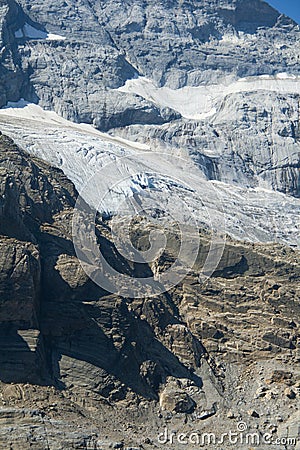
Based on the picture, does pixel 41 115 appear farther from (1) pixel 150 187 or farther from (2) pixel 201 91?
(1) pixel 150 187

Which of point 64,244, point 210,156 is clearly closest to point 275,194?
point 210,156

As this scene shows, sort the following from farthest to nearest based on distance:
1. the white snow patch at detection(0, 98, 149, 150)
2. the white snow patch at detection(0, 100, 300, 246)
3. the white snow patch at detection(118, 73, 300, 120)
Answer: the white snow patch at detection(118, 73, 300, 120), the white snow patch at detection(0, 98, 149, 150), the white snow patch at detection(0, 100, 300, 246)

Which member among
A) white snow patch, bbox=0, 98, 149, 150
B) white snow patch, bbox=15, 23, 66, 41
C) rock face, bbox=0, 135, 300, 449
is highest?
white snow patch, bbox=15, 23, 66, 41

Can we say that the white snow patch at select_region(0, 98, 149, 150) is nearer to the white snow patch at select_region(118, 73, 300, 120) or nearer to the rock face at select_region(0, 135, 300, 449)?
the white snow patch at select_region(118, 73, 300, 120)

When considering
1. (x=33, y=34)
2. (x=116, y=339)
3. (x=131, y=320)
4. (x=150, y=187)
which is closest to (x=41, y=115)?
(x=33, y=34)

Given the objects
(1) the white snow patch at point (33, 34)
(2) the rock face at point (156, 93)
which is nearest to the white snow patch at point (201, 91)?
(2) the rock face at point (156, 93)

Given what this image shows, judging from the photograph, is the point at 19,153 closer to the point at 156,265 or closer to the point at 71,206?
the point at 71,206

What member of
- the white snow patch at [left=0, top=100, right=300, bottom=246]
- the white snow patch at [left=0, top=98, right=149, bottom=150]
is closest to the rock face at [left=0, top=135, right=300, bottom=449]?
the white snow patch at [left=0, top=100, right=300, bottom=246]
